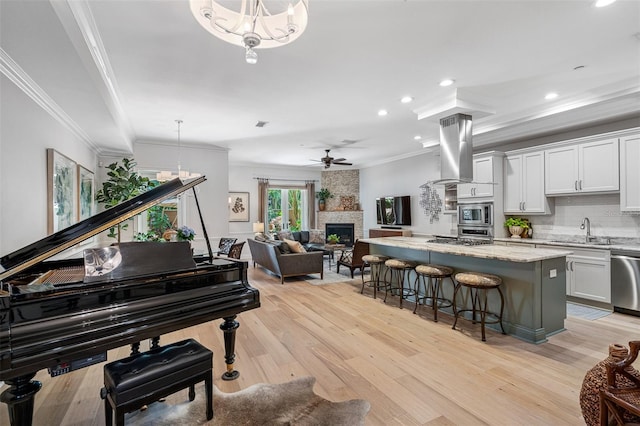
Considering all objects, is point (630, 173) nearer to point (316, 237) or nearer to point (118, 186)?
point (316, 237)

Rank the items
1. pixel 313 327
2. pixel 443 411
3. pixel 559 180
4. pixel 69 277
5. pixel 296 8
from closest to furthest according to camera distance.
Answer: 1. pixel 296 8
2. pixel 443 411
3. pixel 69 277
4. pixel 313 327
5. pixel 559 180

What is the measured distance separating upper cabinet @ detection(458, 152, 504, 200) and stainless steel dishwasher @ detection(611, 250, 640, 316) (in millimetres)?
2034

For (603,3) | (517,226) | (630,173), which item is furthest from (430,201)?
(603,3)

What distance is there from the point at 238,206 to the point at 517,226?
284 inches

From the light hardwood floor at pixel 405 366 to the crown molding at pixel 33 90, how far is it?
2661mm

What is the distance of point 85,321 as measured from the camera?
167cm

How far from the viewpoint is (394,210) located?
8539mm

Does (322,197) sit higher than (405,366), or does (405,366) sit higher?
(322,197)

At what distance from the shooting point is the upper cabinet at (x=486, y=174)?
5.62m

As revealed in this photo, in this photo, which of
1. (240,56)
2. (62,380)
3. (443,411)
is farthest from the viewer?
(240,56)

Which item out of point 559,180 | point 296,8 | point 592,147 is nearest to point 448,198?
point 559,180

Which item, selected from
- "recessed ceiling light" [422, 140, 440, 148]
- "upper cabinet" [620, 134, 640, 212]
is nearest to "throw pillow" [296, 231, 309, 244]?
"recessed ceiling light" [422, 140, 440, 148]

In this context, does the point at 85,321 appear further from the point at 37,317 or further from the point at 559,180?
the point at 559,180

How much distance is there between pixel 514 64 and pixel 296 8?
2.68 meters
